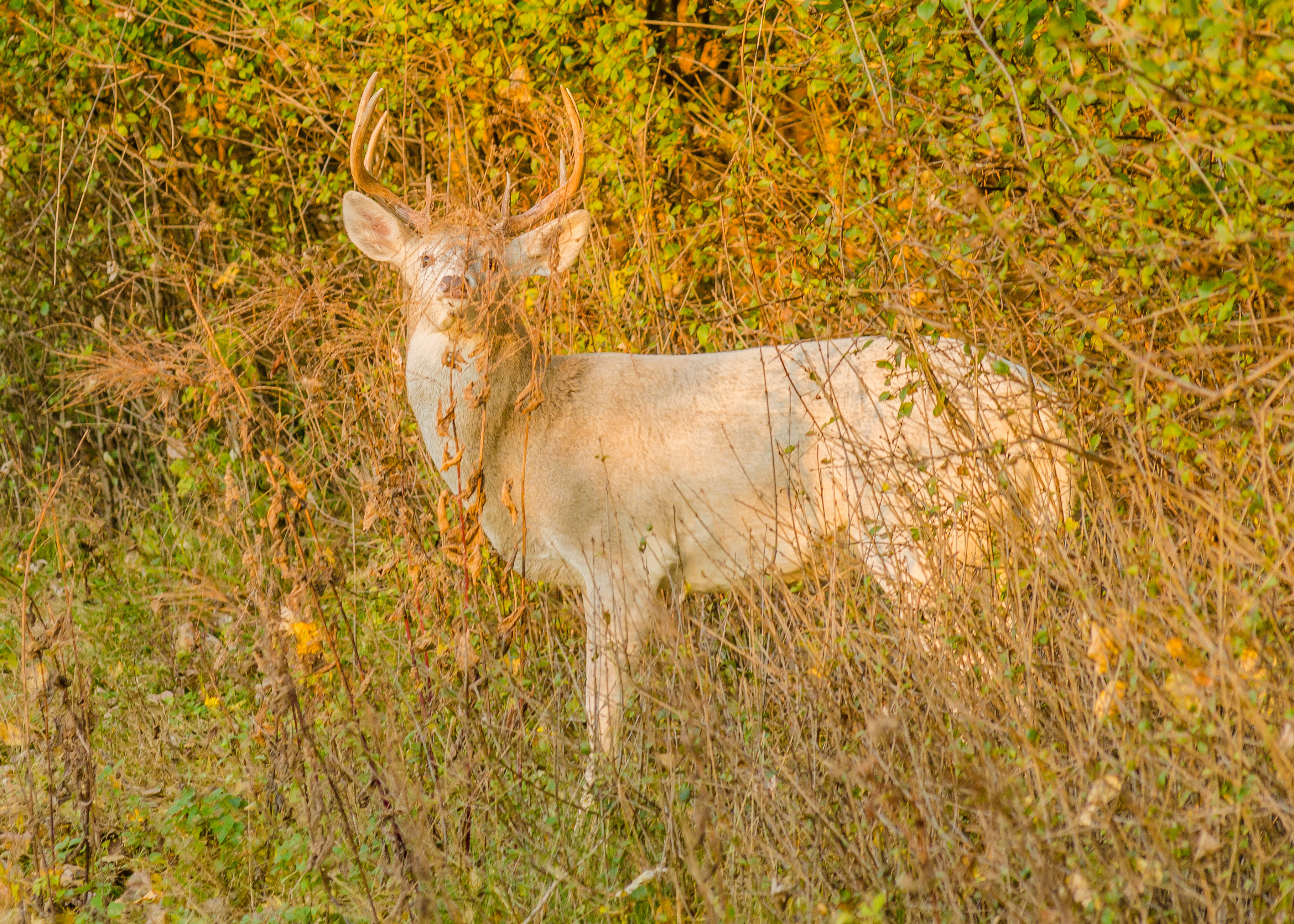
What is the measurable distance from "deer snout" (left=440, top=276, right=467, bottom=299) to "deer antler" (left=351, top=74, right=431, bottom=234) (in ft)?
1.50

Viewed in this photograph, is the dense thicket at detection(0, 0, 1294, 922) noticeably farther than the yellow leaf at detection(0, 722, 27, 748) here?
No

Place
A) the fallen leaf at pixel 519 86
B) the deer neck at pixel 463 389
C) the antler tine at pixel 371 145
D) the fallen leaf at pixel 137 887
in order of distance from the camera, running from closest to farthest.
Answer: the fallen leaf at pixel 137 887 < the deer neck at pixel 463 389 < the antler tine at pixel 371 145 < the fallen leaf at pixel 519 86

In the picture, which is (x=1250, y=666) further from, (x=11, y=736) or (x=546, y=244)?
(x=11, y=736)

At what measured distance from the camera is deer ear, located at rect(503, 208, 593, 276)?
4.57 meters

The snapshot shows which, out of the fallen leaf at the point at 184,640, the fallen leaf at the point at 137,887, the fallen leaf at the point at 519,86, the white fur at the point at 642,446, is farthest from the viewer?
the fallen leaf at the point at 519,86

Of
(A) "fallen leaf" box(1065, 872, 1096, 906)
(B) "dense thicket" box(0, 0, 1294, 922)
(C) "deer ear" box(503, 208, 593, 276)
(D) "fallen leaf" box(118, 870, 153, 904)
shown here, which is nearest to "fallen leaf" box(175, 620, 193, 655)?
(B) "dense thicket" box(0, 0, 1294, 922)

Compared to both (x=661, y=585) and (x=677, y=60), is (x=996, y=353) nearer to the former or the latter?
(x=661, y=585)

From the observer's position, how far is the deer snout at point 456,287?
159 inches

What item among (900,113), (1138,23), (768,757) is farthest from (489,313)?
(1138,23)

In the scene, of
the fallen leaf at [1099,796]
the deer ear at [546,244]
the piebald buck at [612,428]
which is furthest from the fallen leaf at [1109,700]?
the deer ear at [546,244]

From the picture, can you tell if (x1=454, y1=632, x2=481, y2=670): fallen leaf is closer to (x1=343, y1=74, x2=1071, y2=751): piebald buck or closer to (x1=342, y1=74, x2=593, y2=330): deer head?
(x1=343, y1=74, x2=1071, y2=751): piebald buck

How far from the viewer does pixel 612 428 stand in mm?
4516

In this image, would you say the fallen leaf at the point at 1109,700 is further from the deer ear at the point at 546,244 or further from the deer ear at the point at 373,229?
the deer ear at the point at 373,229

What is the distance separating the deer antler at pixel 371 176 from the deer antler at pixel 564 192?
354 millimetres
